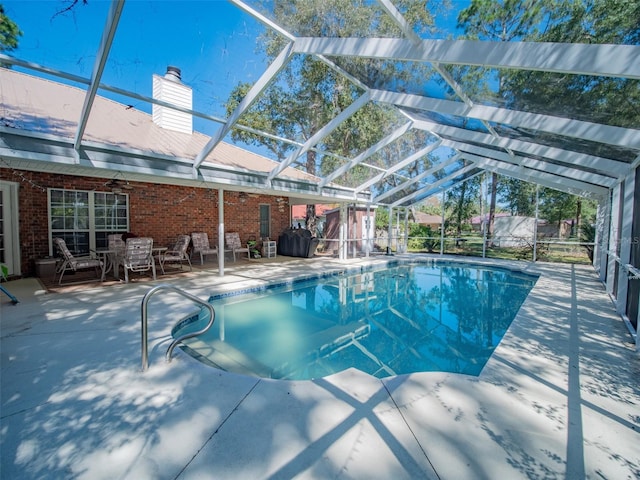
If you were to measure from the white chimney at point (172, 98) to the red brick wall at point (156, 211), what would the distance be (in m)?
2.01

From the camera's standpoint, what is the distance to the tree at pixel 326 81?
13.2 feet

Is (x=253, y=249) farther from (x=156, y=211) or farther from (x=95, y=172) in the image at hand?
(x=95, y=172)

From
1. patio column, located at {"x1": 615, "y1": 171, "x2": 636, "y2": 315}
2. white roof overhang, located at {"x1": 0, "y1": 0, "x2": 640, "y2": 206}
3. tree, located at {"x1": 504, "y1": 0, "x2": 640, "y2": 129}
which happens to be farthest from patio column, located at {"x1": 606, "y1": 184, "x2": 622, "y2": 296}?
tree, located at {"x1": 504, "y1": 0, "x2": 640, "y2": 129}

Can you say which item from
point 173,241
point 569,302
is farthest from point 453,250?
Answer: point 173,241

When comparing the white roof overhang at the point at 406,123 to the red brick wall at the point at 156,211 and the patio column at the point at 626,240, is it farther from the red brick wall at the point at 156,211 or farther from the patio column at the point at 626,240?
the red brick wall at the point at 156,211

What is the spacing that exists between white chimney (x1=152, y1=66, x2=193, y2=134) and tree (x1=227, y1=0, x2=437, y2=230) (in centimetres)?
211

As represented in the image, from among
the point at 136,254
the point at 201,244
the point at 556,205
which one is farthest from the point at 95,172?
the point at 556,205

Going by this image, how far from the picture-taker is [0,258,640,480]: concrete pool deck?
189 centimetres

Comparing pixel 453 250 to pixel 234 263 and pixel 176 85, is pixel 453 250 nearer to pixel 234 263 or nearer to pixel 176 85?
pixel 234 263

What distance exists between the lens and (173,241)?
10.1 meters

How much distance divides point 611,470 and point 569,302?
18.3ft

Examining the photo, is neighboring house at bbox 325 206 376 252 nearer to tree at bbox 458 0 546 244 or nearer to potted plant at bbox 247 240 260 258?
potted plant at bbox 247 240 260 258

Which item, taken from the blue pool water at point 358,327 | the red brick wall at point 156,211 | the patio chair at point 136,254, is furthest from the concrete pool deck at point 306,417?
the red brick wall at point 156,211

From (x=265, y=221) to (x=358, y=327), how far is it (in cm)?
858
